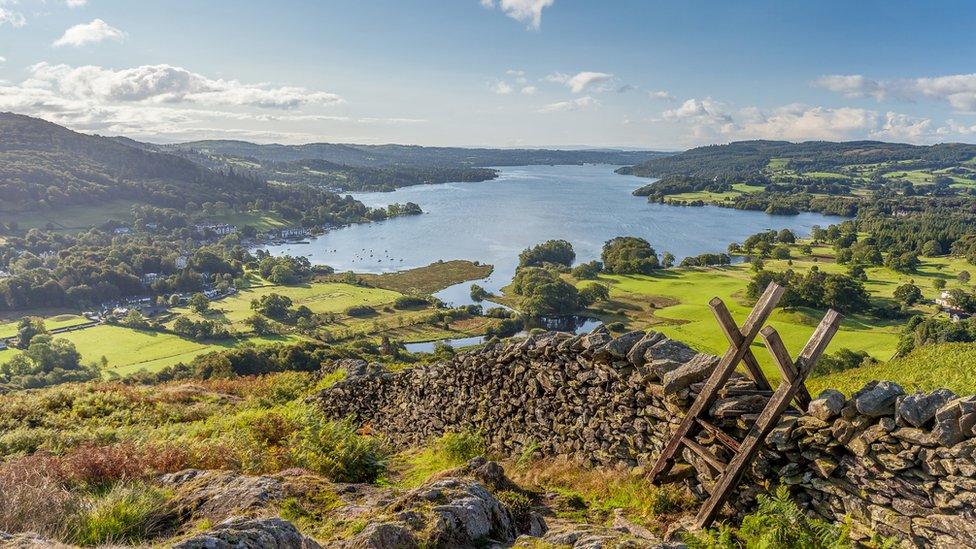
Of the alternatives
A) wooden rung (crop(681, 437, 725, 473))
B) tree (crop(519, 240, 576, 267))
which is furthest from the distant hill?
wooden rung (crop(681, 437, 725, 473))

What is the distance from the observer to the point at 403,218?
16912cm

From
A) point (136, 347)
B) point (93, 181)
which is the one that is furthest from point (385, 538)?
point (93, 181)

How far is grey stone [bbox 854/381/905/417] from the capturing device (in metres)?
5.31

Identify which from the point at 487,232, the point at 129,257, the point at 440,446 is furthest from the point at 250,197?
the point at 440,446

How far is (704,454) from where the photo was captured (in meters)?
6.58

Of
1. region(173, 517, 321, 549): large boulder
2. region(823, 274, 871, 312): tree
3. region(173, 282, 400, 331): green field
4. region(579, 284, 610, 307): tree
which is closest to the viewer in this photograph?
region(173, 517, 321, 549): large boulder

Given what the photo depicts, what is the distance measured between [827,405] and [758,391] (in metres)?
1.09

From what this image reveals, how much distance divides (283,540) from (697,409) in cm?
497

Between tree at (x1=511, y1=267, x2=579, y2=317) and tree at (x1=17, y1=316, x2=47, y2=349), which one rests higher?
tree at (x1=511, y1=267, x2=579, y2=317)

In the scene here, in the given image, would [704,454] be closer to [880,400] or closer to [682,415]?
[682,415]

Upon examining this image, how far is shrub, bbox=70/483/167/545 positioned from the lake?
241 ft

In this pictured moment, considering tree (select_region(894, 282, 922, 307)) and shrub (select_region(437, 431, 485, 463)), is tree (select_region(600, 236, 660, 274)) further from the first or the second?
shrub (select_region(437, 431, 485, 463))

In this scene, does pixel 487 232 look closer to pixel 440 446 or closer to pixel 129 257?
pixel 129 257

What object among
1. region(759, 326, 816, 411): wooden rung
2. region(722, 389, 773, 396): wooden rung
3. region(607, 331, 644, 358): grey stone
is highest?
region(759, 326, 816, 411): wooden rung
